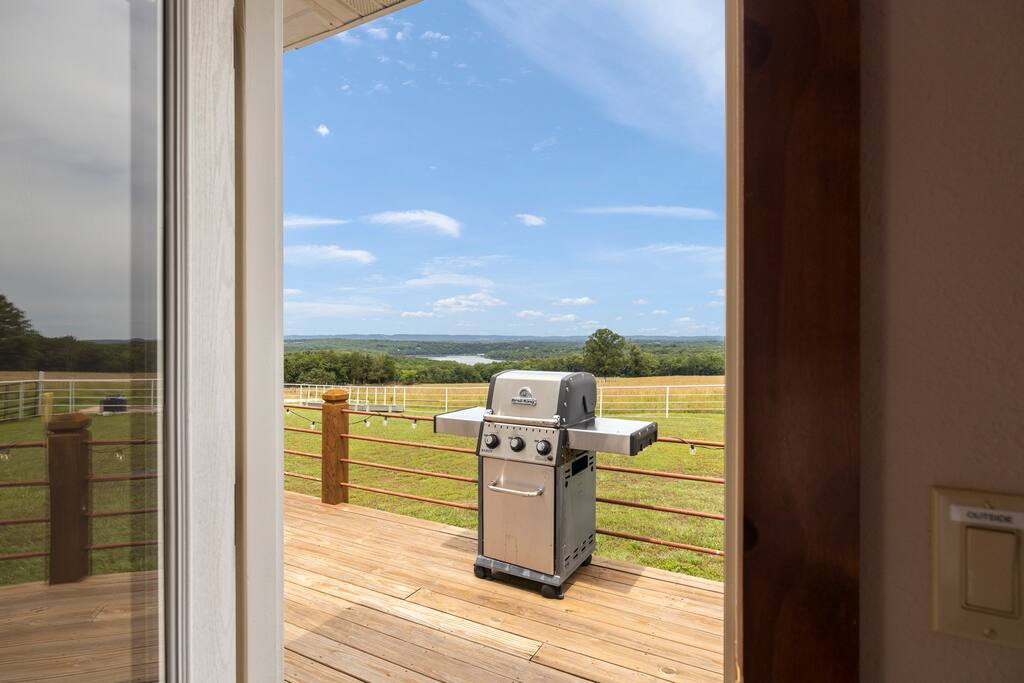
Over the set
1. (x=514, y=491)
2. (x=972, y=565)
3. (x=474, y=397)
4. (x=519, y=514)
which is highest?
(x=972, y=565)

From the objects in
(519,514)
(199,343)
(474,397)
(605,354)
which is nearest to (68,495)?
(199,343)

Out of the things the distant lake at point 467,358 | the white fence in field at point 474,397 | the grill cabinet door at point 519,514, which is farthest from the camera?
the distant lake at point 467,358

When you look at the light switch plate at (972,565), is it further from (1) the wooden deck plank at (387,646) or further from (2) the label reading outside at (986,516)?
(1) the wooden deck plank at (387,646)

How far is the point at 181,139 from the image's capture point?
82 centimetres

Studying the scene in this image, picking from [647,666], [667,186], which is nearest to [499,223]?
[667,186]

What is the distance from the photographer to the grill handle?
8.87 ft

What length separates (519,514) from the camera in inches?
110

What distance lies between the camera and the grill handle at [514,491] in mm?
2705

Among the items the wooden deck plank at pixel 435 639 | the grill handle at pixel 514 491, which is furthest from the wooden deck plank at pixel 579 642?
the grill handle at pixel 514 491

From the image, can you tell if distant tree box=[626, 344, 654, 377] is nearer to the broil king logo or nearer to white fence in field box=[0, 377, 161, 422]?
the broil king logo

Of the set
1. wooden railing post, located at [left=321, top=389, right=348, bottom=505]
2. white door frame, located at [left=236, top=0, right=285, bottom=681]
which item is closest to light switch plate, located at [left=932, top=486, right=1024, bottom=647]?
white door frame, located at [left=236, top=0, right=285, bottom=681]

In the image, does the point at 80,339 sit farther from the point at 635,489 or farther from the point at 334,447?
the point at 635,489

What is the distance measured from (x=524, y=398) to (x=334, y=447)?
225 centimetres

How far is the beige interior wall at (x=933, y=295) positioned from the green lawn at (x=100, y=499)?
103 cm
